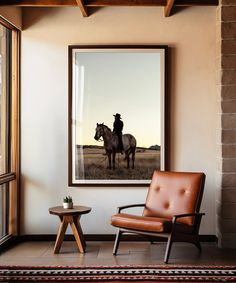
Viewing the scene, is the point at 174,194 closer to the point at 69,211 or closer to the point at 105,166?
the point at 105,166

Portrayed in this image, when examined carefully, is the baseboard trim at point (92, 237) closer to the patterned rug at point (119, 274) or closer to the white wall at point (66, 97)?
the white wall at point (66, 97)

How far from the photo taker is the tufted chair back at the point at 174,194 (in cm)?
551

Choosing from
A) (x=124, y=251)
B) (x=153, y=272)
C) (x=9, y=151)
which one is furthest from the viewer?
(x=9, y=151)

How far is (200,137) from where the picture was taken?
243 inches

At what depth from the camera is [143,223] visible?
5.20 m

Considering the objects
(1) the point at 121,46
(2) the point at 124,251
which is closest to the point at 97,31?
(1) the point at 121,46

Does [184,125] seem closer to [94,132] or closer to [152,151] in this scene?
[152,151]

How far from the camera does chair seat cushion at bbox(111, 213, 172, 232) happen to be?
511cm

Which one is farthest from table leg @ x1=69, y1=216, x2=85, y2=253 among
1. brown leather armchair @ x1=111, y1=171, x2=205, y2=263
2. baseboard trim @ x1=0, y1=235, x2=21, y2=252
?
baseboard trim @ x1=0, y1=235, x2=21, y2=252

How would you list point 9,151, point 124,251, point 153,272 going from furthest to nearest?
point 9,151
point 124,251
point 153,272

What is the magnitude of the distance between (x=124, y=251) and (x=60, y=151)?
1444 mm

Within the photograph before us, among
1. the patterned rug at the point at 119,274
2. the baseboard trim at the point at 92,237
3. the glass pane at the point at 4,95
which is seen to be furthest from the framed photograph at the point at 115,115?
the patterned rug at the point at 119,274

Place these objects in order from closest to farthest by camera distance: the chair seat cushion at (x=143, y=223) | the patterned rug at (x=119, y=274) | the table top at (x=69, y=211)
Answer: the patterned rug at (x=119, y=274) < the chair seat cushion at (x=143, y=223) < the table top at (x=69, y=211)

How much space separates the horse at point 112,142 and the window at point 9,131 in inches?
39.5
